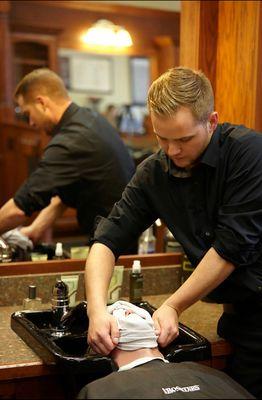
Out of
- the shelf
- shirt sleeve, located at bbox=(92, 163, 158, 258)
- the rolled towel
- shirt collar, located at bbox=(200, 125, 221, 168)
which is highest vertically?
the shelf

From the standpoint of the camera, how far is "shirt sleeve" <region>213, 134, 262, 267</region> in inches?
63.8

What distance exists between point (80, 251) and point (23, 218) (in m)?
0.26

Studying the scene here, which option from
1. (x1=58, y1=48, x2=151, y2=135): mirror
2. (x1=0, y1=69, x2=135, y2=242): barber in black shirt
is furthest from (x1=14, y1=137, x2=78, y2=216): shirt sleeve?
(x1=58, y1=48, x2=151, y2=135): mirror

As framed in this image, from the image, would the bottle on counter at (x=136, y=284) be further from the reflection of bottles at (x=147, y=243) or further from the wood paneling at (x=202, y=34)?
the wood paneling at (x=202, y=34)

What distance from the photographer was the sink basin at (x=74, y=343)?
61.1 inches

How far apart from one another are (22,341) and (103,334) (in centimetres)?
35

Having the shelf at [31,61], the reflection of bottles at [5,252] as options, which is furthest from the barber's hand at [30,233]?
the shelf at [31,61]

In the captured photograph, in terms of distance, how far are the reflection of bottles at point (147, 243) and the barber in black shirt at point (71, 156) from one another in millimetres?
216

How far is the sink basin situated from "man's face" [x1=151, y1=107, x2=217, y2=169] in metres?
0.52

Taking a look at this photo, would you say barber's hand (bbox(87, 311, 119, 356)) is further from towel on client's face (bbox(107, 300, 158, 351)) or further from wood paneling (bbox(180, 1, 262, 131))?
wood paneling (bbox(180, 1, 262, 131))

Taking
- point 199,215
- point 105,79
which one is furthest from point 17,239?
point 105,79

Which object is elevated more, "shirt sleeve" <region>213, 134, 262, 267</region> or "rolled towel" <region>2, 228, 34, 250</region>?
"shirt sleeve" <region>213, 134, 262, 267</region>

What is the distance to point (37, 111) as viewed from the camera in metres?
2.66

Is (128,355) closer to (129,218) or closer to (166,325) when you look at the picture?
(166,325)
